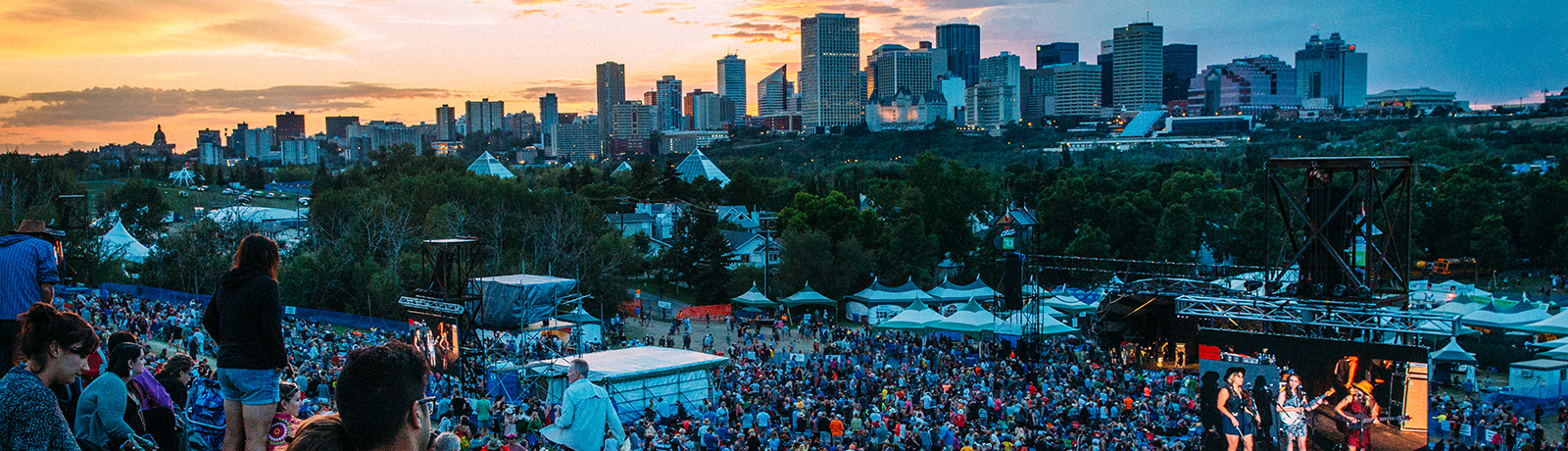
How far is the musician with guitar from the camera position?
1180cm

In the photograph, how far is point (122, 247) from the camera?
34.8 metres

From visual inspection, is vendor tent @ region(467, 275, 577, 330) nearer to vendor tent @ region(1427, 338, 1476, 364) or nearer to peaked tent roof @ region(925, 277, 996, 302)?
peaked tent roof @ region(925, 277, 996, 302)

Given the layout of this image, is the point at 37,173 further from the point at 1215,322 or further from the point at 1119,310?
the point at 1215,322

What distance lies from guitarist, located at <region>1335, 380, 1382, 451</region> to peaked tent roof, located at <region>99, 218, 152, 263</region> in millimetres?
35112

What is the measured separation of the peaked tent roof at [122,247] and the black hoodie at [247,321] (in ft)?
117

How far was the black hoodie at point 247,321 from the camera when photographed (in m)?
3.74

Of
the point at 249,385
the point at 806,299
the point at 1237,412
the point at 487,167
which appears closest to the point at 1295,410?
the point at 1237,412

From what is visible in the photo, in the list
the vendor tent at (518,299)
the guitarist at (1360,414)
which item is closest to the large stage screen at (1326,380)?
the guitarist at (1360,414)

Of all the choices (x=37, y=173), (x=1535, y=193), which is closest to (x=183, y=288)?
(x=37, y=173)

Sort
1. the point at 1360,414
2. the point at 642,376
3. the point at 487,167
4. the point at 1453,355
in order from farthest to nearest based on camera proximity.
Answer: the point at 487,167 → the point at 1453,355 → the point at 642,376 → the point at 1360,414

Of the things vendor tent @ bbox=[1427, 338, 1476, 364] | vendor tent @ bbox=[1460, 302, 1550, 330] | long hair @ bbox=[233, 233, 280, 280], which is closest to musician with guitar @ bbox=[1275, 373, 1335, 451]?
vendor tent @ bbox=[1427, 338, 1476, 364]

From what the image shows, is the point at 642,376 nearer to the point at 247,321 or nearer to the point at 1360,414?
the point at 1360,414

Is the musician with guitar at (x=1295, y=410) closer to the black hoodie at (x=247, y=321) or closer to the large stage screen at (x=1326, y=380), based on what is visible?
the large stage screen at (x=1326, y=380)

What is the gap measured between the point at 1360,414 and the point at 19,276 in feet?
39.5
